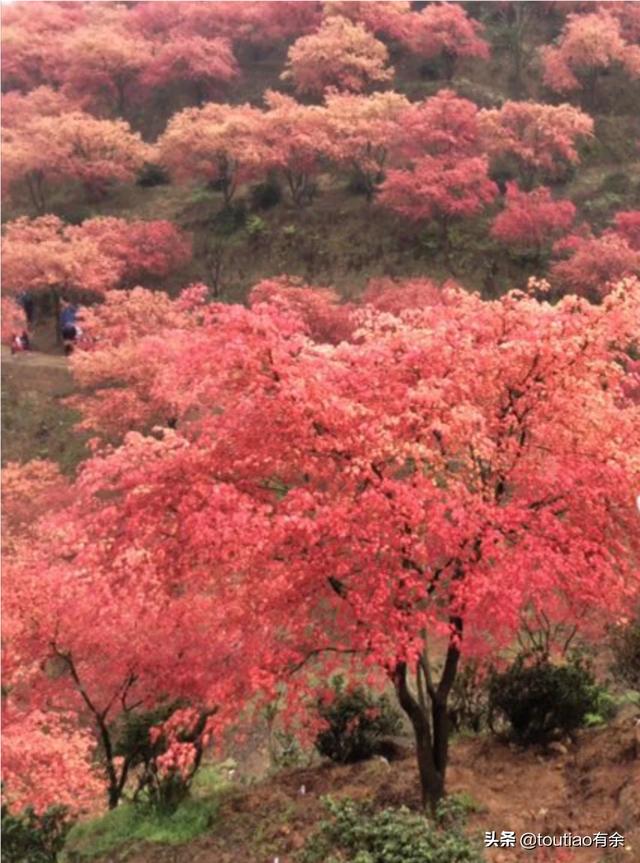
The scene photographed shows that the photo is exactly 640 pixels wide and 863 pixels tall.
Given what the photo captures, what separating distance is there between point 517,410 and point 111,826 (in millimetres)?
8433

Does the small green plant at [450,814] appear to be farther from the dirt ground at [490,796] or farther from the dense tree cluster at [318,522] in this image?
the dense tree cluster at [318,522]

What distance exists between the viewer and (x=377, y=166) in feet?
117

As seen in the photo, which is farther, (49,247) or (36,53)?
(36,53)

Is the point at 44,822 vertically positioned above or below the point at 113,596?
below

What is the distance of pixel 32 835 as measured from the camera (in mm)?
9453

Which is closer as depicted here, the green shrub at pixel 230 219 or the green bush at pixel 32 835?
the green bush at pixel 32 835

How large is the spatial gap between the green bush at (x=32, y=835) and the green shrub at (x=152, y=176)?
40020 mm

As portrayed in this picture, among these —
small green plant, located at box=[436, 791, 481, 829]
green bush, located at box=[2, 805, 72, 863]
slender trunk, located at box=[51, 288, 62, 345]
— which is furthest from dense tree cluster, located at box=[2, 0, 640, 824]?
slender trunk, located at box=[51, 288, 62, 345]

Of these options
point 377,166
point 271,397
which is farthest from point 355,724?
point 377,166

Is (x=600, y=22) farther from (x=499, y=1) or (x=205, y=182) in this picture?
(x=205, y=182)

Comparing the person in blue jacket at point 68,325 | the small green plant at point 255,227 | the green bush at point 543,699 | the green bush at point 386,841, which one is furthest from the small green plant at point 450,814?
the small green plant at point 255,227

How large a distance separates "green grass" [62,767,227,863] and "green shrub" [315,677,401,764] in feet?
6.02

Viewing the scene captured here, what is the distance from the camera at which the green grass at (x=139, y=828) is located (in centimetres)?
1048

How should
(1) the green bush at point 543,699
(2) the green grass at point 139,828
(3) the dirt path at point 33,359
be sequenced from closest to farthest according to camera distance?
(2) the green grass at point 139,828 → (1) the green bush at point 543,699 → (3) the dirt path at point 33,359
